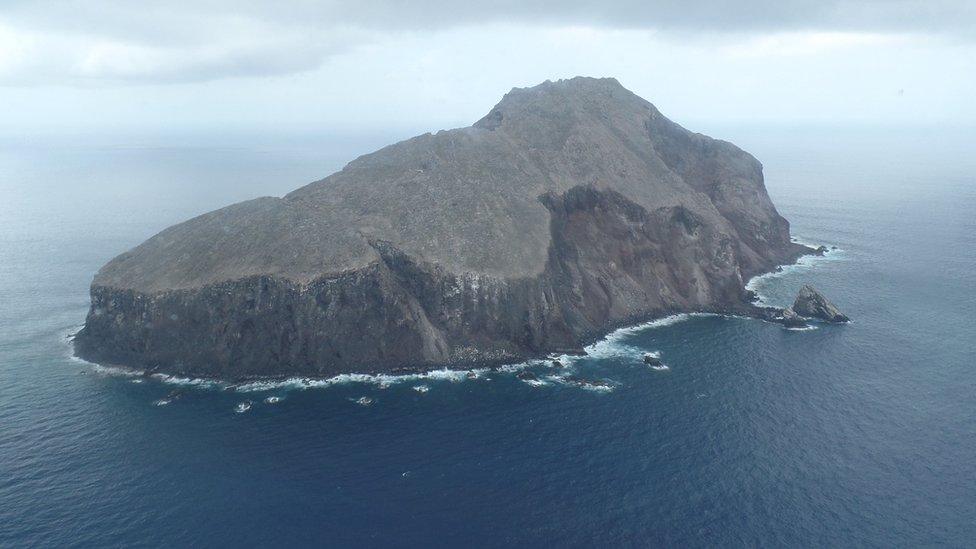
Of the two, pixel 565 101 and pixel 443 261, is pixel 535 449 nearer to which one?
pixel 443 261

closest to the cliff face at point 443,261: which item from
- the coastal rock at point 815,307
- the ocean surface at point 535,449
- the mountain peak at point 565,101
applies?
the mountain peak at point 565,101

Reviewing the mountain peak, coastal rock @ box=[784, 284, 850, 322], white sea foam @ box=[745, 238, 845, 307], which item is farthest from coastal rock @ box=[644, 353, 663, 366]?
the mountain peak

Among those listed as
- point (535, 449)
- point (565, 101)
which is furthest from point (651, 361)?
point (565, 101)

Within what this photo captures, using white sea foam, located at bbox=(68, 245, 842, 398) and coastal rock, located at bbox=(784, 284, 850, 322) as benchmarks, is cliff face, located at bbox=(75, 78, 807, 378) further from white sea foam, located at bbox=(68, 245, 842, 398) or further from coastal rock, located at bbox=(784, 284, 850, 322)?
coastal rock, located at bbox=(784, 284, 850, 322)

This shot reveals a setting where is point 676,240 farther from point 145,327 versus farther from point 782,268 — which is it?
point 145,327

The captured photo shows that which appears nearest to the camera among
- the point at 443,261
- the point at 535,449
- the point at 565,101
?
the point at 535,449

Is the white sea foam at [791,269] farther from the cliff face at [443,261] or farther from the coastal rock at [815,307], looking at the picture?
the coastal rock at [815,307]
